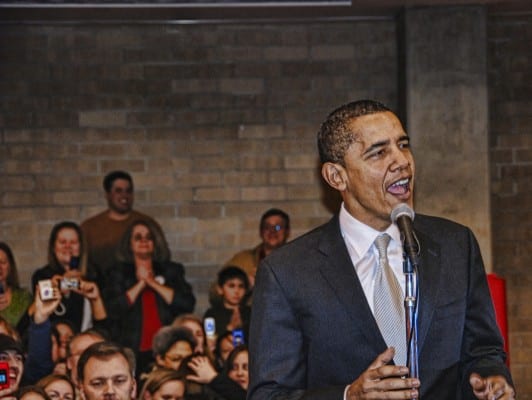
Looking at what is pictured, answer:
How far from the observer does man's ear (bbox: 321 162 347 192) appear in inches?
110

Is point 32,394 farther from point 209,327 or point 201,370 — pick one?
point 209,327

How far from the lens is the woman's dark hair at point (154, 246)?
305 inches

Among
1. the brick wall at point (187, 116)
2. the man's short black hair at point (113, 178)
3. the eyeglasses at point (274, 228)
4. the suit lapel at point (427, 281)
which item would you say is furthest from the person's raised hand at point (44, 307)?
the suit lapel at point (427, 281)

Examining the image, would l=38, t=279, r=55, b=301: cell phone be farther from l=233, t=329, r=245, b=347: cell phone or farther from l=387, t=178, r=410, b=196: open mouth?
l=387, t=178, r=410, b=196: open mouth

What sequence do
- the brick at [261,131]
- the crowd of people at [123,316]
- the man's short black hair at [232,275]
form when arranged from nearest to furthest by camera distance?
the crowd of people at [123,316] → the man's short black hair at [232,275] → the brick at [261,131]

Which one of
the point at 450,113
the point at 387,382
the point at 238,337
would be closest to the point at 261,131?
the point at 450,113

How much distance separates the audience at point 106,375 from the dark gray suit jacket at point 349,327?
2.85 meters

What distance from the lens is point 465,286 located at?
269 cm

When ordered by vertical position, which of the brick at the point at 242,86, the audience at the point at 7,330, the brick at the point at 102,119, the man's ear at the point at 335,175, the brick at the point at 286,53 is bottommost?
the audience at the point at 7,330

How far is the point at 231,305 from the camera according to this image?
754 cm

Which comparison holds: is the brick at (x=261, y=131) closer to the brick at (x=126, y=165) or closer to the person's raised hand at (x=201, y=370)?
the brick at (x=126, y=165)

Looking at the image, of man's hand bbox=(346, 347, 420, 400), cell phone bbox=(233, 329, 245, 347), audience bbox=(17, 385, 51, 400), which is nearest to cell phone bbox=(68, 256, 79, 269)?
cell phone bbox=(233, 329, 245, 347)

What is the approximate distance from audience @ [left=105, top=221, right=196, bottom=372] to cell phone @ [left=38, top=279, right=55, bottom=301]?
707 mm

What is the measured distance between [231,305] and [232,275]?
0.74 feet
